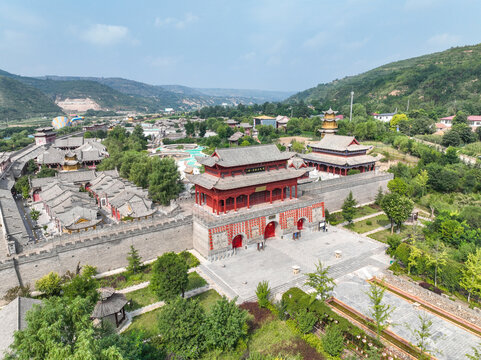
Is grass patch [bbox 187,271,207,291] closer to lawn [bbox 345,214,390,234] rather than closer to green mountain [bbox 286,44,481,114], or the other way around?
lawn [bbox 345,214,390,234]

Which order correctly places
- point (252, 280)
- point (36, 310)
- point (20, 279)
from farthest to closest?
point (252, 280) → point (20, 279) → point (36, 310)

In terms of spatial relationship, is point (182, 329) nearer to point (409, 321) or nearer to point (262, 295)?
point (262, 295)

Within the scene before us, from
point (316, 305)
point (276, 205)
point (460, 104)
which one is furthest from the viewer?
point (460, 104)

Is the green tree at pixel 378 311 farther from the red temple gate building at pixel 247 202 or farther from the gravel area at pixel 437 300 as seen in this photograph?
the red temple gate building at pixel 247 202

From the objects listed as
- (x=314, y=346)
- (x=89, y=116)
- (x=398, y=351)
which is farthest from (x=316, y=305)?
(x=89, y=116)

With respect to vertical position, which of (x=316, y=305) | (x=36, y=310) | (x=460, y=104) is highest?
(x=460, y=104)

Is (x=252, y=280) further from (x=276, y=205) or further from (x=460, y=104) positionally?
(x=460, y=104)

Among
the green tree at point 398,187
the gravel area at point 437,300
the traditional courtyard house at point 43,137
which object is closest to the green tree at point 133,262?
the gravel area at point 437,300

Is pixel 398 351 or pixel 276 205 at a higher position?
pixel 276 205
